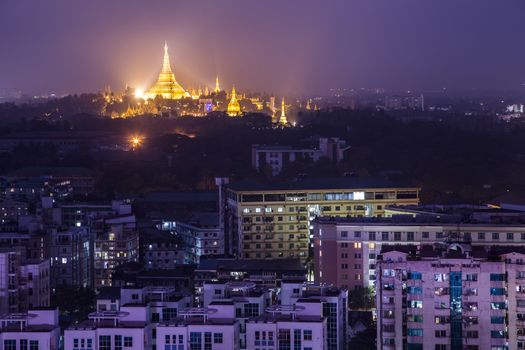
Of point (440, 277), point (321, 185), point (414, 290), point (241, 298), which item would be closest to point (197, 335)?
point (241, 298)

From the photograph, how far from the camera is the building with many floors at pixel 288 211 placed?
577 inches

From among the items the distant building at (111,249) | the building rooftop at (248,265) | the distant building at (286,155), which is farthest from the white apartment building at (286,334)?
the distant building at (286,155)

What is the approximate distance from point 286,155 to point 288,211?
8.38m

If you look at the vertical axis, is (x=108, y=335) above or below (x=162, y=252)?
below

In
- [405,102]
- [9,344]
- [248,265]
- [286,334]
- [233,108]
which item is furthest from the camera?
[405,102]

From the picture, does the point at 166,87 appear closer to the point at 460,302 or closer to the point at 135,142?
the point at 135,142

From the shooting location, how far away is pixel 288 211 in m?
14.8

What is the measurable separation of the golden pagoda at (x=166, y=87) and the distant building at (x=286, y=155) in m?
13.5

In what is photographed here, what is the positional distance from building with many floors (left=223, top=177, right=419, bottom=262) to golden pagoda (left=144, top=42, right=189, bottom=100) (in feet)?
73.1

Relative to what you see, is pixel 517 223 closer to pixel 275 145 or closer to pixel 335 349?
pixel 335 349

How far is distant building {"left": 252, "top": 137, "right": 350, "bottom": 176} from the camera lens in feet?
75.4

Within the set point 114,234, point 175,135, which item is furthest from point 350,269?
point 175,135

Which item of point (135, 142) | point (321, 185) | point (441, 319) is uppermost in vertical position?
point (135, 142)

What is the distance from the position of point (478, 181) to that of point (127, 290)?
1191 centimetres
